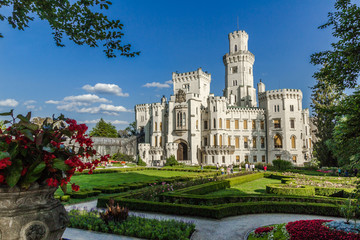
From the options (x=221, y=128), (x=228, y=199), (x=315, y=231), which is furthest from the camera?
(x=221, y=128)

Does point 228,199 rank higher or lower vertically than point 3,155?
lower

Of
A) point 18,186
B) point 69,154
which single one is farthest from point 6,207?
point 69,154

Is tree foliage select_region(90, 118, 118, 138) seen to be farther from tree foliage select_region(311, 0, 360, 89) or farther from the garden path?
tree foliage select_region(311, 0, 360, 89)

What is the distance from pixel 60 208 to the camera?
361 centimetres

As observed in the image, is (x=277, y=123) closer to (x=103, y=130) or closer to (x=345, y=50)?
(x=345, y=50)

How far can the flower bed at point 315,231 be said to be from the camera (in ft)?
21.1

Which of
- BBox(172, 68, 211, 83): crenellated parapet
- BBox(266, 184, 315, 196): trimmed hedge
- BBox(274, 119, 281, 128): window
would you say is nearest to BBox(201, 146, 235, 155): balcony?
BBox(274, 119, 281, 128): window

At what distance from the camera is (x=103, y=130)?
70250mm

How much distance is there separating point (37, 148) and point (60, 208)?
1008mm

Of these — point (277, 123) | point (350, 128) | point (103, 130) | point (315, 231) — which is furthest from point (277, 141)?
point (103, 130)

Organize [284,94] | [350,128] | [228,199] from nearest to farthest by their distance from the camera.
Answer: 1. [350,128]
2. [228,199]
3. [284,94]

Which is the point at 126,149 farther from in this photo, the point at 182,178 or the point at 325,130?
the point at 325,130

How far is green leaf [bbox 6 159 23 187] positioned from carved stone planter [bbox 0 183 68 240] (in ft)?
0.82

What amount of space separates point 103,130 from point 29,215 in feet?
229
